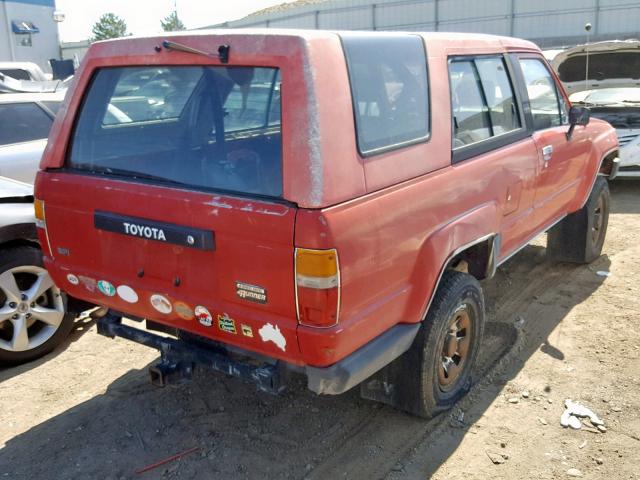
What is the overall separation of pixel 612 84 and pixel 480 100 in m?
7.20

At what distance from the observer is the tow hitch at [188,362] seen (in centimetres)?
281

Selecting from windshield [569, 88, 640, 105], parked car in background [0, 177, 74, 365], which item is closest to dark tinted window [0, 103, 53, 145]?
parked car in background [0, 177, 74, 365]

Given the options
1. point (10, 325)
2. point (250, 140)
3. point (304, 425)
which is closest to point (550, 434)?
point (304, 425)

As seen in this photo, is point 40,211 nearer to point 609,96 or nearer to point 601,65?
point 609,96

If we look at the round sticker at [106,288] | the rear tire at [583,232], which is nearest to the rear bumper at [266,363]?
the round sticker at [106,288]

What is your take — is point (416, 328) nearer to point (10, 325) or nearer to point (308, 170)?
point (308, 170)

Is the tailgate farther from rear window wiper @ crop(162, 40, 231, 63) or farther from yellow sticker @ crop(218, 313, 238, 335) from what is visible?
rear window wiper @ crop(162, 40, 231, 63)

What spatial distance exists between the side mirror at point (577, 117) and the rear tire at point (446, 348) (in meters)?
1.94

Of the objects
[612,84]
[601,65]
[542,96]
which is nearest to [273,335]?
[542,96]

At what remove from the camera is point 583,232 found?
18.7ft

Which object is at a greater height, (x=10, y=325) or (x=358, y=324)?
(x=358, y=324)

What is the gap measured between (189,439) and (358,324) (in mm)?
1339

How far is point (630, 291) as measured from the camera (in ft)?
17.5

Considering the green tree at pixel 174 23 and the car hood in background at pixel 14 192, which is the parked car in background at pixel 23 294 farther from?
the green tree at pixel 174 23
